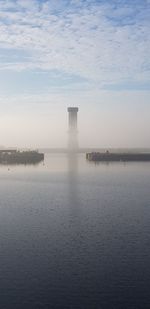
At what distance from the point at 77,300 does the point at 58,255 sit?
25.9ft

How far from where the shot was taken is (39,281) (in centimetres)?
2517

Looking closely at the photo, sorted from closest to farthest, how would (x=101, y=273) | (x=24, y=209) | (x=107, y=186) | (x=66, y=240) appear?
(x=101, y=273) → (x=66, y=240) → (x=24, y=209) → (x=107, y=186)

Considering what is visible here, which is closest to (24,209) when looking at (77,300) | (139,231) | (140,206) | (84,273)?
(140,206)

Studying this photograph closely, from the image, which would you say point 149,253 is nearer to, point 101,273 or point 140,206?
point 101,273

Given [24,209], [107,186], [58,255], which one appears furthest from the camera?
[107,186]

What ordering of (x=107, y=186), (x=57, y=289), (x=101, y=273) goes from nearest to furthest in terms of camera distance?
1. (x=57, y=289)
2. (x=101, y=273)
3. (x=107, y=186)

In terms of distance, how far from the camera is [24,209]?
53.0 metres

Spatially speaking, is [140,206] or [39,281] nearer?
[39,281]

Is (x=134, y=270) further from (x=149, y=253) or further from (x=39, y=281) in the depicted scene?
(x=39, y=281)

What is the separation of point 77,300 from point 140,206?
33.1m

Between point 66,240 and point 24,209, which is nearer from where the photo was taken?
point 66,240

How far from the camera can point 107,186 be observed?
84.8 metres

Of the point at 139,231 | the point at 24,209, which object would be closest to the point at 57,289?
the point at 139,231

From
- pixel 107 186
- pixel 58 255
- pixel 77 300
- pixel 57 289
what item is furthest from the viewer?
pixel 107 186
